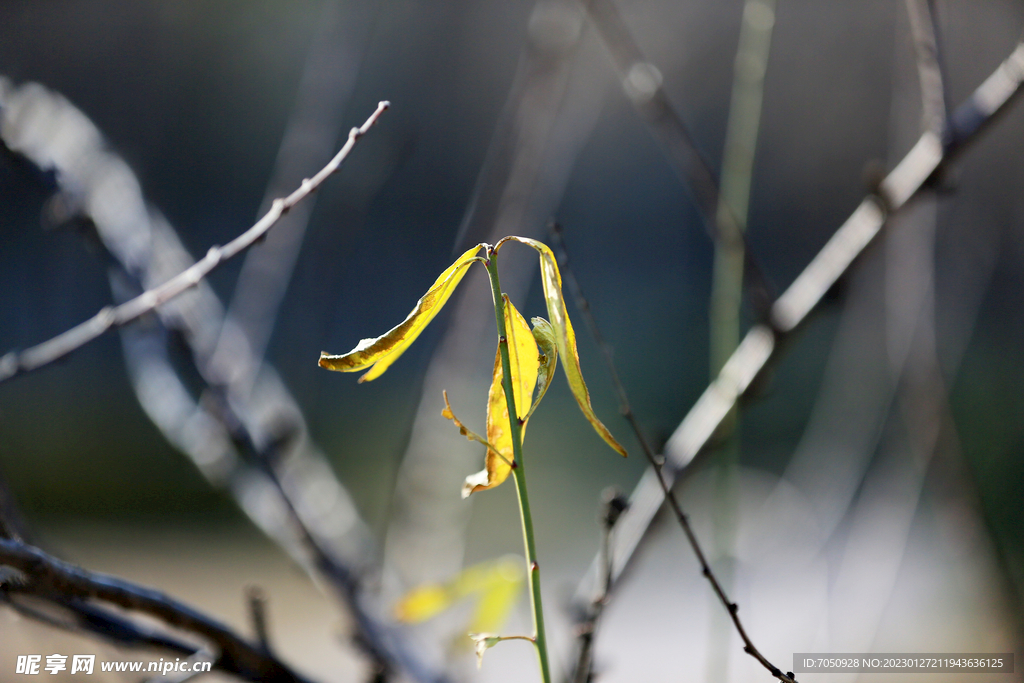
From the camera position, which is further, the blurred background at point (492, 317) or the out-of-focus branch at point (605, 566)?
the blurred background at point (492, 317)

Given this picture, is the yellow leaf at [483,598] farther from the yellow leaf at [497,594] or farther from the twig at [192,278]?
the twig at [192,278]

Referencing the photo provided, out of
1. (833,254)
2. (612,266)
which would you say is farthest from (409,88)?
(833,254)

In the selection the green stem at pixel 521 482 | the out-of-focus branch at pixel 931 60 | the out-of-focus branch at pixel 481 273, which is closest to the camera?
the green stem at pixel 521 482

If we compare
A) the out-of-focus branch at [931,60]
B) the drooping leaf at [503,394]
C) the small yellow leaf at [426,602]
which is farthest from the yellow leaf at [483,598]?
the out-of-focus branch at [931,60]

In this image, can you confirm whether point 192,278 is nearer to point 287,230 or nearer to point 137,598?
point 137,598

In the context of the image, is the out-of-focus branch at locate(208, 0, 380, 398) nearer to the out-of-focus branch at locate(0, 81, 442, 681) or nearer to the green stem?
the out-of-focus branch at locate(0, 81, 442, 681)

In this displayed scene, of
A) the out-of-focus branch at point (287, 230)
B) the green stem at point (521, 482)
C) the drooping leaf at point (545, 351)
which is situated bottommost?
the green stem at point (521, 482)

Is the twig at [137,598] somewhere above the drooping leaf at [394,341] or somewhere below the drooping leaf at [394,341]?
below
